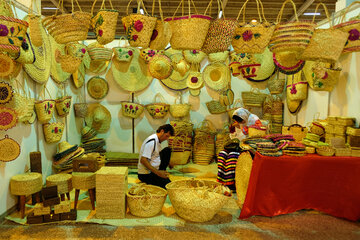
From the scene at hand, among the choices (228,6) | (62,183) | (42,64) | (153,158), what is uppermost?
(228,6)

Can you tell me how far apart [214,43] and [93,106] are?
390 cm

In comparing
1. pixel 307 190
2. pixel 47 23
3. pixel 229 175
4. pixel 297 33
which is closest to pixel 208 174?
pixel 229 175

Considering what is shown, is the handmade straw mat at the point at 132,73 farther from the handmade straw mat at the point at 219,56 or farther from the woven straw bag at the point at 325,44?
the woven straw bag at the point at 325,44

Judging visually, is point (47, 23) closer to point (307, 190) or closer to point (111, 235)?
point (111, 235)

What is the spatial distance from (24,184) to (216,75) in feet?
13.0

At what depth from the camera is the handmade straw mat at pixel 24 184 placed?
119 inches

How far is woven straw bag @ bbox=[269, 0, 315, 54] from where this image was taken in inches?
85.4

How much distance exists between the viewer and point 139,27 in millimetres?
2129

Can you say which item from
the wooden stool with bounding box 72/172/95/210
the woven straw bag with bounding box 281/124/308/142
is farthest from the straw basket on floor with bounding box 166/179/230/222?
the woven straw bag with bounding box 281/124/308/142

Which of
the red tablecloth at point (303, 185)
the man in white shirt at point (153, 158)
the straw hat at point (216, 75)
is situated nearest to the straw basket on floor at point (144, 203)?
the man in white shirt at point (153, 158)

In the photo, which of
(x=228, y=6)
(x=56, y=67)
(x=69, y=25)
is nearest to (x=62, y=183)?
(x=56, y=67)

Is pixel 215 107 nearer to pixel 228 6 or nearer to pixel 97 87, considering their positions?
pixel 228 6

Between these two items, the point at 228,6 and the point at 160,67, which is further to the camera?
the point at 228,6

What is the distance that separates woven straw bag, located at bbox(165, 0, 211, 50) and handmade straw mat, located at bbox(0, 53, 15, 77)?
1.81 m
